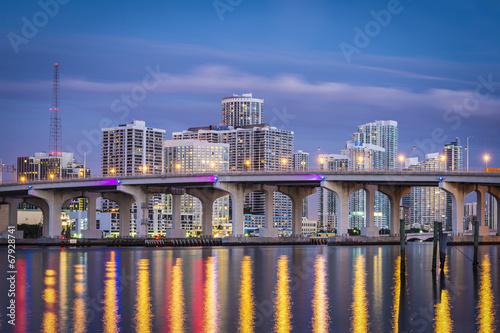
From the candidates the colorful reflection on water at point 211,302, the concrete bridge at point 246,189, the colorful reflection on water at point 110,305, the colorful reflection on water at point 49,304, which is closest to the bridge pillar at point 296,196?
the concrete bridge at point 246,189

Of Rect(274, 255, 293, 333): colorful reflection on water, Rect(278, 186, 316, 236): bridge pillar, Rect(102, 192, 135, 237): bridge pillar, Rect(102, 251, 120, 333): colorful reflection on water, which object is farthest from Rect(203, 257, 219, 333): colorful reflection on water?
Rect(102, 192, 135, 237): bridge pillar

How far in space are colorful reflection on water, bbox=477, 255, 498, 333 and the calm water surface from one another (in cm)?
6

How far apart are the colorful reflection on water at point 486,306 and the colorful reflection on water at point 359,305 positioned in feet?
20.9

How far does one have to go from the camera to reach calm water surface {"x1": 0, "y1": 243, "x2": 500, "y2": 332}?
127 feet

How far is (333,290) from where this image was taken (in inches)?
2135

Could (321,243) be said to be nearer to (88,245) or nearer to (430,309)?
(88,245)

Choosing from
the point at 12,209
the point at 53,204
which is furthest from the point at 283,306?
the point at 12,209

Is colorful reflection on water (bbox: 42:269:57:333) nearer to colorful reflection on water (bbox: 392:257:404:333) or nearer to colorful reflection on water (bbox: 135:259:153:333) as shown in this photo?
colorful reflection on water (bbox: 135:259:153:333)

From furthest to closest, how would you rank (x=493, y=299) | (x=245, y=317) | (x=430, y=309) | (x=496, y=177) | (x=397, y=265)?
(x=496, y=177) → (x=397, y=265) → (x=493, y=299) → (x=430, y=309) → (x=245, y=317)

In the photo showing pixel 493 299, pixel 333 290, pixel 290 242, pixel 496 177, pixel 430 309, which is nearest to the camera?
pixel 430 309

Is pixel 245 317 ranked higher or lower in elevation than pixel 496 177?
lower

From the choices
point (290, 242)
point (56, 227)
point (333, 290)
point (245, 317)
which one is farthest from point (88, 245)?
point (245, 317)

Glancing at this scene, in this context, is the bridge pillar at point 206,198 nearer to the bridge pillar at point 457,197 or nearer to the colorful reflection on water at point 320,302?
the bridge pillar at point 457,197

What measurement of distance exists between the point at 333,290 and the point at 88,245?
109m
